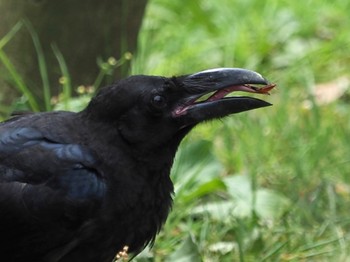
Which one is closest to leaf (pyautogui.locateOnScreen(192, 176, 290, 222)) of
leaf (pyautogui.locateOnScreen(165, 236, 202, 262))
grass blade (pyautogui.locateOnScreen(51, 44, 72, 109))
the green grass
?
the green grass

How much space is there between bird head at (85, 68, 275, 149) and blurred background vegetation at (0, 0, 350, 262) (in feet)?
2.29

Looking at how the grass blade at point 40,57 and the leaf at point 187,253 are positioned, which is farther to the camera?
the grass blade at point 40,57

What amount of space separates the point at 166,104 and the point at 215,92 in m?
0.18

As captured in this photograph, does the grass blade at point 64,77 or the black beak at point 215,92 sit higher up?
the grass blade at point 64,77

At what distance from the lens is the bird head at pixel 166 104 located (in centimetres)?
364

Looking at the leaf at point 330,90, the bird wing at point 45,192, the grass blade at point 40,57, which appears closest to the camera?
the bird wing at point 45,192

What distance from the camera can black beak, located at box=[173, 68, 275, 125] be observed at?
3670mm

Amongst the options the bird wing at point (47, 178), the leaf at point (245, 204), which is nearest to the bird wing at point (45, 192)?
the bird wing at point (47, 178)

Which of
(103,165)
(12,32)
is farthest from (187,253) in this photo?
(12,32)

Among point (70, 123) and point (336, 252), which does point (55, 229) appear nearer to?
point (70, 123)

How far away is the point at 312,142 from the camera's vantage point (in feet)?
16.9

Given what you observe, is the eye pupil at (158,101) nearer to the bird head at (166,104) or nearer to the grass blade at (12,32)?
the bird head at (166,104)

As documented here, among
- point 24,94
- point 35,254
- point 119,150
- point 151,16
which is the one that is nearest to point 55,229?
point 35,254

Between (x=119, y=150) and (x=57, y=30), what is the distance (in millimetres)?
1570
